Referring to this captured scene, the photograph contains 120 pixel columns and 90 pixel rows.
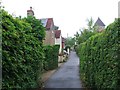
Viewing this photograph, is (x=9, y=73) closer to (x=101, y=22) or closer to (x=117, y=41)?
(x=117, y=41)

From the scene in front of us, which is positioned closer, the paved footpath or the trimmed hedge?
the paved footpath

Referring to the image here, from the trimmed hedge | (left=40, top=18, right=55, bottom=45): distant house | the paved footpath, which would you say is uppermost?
(left=40, top=18, right=55, bottom=45): distant house

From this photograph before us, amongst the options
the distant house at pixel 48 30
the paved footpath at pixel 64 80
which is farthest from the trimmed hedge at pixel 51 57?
the distant house at pixel 48 30

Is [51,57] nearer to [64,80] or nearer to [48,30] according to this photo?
[64,80]

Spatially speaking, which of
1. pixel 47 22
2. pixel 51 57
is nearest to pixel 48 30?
pixel 47 22

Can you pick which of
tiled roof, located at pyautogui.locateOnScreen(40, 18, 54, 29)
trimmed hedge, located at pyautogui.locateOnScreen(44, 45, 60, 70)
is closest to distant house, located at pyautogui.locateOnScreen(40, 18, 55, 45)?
tiled roof, located at pyautogui.locateOnScreen(40, 18, 54, 29)

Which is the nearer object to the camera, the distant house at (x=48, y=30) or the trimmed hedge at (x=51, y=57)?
the trimmed hedge at (x=51, y=57)

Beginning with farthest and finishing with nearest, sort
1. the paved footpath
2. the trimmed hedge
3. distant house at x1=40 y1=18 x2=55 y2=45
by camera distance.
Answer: distant house at x1=40 y1=18 x2=55 y2=45 → the trimmed hedge → the paved footpath

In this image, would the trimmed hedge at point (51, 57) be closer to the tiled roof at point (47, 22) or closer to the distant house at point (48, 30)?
the distant house at point (48, 30)

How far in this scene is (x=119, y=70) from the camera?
235 inches

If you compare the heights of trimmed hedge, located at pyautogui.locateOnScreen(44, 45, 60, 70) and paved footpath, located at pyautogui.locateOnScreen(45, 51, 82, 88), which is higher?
trimmed hedge, located at pyautogui.locateOnScreen(44, 45, 60, 70)

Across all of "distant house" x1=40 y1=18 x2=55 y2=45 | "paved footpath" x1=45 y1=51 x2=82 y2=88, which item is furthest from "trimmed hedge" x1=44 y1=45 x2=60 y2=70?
"distant house" x1=40 y1=18 x2=55 y2=45

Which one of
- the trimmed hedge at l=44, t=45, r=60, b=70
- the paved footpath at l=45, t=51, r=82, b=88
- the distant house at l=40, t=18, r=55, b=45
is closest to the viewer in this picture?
the paved footpath at l=45, t=51, r=82, b=88

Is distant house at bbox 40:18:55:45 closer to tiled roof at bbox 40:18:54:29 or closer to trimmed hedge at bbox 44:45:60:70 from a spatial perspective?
tiled roof at bbox 40:18:54:29
